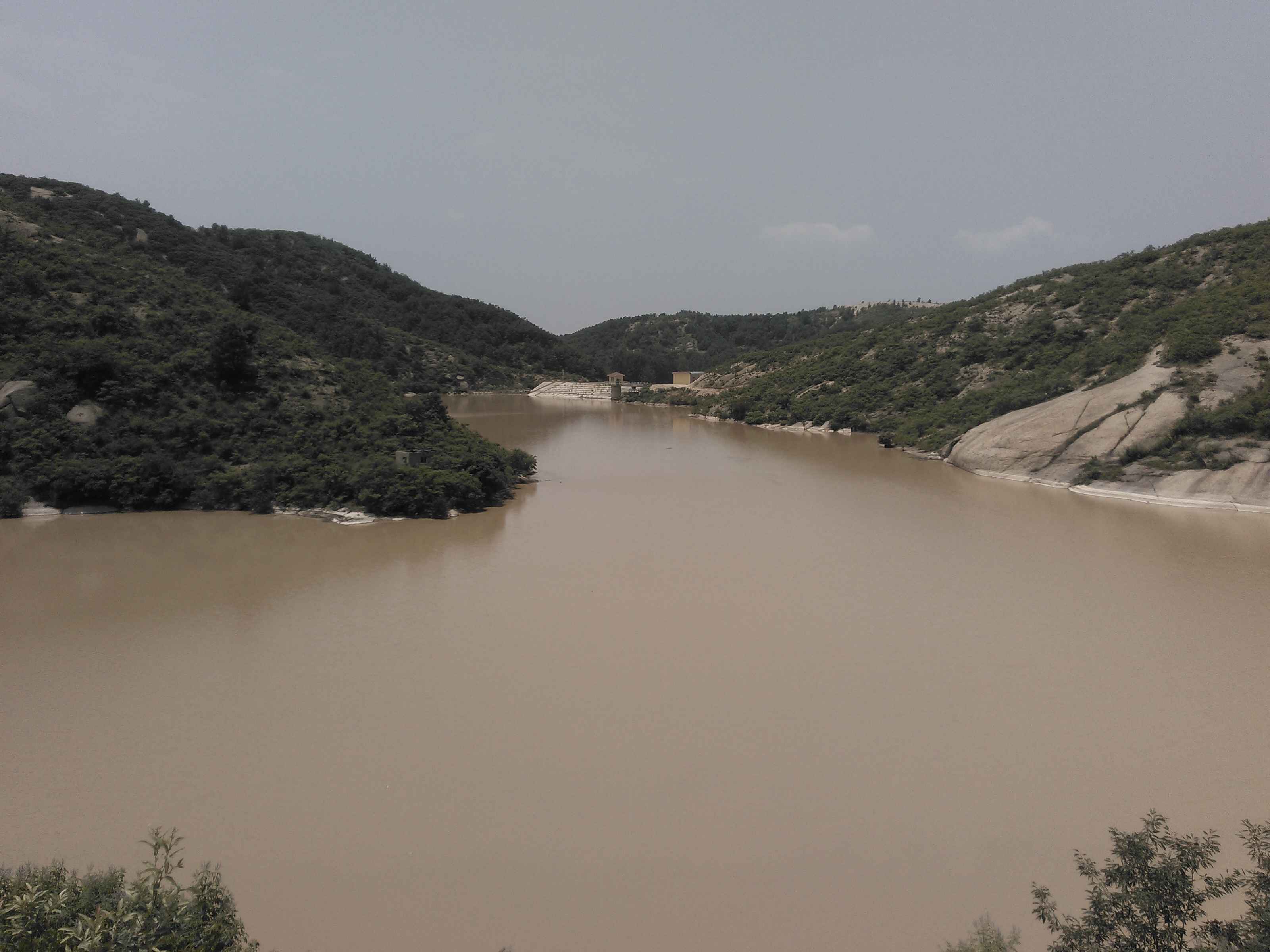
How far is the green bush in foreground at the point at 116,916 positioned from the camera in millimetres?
4320

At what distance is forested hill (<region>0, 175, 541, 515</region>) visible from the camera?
2005 centimetres

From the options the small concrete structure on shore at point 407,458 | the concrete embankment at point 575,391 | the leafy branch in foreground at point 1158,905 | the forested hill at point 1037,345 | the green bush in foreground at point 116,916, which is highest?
the forested hill at point 1037,345

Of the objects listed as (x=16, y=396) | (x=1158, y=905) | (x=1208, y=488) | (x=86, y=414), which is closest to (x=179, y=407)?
(x=86, y=414)

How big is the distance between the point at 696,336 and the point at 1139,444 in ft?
339

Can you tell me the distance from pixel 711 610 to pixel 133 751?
830cm

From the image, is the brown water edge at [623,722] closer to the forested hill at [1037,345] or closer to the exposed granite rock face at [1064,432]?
the exposed granite rock face at [1064,432]

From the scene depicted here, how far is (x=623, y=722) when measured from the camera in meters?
9.43

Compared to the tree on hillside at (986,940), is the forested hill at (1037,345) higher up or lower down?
higher up

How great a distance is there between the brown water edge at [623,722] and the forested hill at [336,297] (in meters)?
20.5

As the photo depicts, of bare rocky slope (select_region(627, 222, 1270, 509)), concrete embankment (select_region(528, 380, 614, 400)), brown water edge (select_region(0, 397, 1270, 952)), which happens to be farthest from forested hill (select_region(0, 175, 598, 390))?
bare rocky slope (select_region(627, 222, 1270, 509))

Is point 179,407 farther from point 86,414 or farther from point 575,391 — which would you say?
point 575,391

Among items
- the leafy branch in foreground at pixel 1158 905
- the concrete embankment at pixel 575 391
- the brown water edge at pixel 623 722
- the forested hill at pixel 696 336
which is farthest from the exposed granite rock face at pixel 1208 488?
the forested hill at pixel 696 336

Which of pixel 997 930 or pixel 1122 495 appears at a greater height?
pixel 1122 495

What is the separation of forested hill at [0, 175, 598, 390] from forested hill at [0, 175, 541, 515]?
5448 mm
